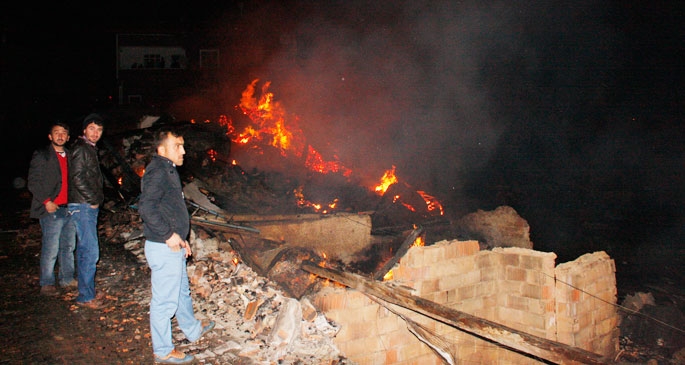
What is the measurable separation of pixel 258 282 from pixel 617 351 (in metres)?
5.85

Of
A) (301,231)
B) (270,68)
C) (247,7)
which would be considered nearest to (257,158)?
(301,231)

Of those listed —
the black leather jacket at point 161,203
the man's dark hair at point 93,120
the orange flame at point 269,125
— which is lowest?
the black leather jacket at point 161,203

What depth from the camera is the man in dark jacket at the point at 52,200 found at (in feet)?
14.9

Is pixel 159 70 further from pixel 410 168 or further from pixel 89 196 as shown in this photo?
pixel 89 196

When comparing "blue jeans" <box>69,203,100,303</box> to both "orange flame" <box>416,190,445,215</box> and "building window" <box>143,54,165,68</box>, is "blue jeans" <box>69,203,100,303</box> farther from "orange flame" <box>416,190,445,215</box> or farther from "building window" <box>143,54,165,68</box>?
"building window" <box>143,54,165,68</box>

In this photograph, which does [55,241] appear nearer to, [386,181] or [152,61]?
[386,181]

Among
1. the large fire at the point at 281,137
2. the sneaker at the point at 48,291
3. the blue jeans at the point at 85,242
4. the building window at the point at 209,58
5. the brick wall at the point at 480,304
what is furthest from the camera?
the building window at the point at 209,58

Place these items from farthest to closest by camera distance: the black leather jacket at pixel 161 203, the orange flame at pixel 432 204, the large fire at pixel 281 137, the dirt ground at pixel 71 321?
the large fire at pixel 281 137
the orange flame at pixel 432 204
the dirt ground at pixel 71 321
the black leather jacket at pixel 161 203

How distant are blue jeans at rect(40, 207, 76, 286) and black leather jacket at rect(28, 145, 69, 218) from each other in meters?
0.13

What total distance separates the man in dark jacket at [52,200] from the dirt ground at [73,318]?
1.27 feet

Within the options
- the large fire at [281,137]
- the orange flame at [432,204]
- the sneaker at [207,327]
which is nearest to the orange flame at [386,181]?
the large fire at [281,137]

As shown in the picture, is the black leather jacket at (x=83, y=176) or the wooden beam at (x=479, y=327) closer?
the wooden beam at (x=479, y=327)

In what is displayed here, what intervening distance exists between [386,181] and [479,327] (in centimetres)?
973

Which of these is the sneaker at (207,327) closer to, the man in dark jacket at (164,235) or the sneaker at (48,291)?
the man in dark jacket at (164,235)
